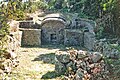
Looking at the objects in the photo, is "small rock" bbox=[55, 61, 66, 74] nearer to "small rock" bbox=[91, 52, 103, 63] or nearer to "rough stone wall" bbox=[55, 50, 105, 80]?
"rough stone wall" bbox=[55, 50, 105, 80]

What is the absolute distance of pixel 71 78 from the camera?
538 inches

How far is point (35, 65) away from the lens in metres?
17.5

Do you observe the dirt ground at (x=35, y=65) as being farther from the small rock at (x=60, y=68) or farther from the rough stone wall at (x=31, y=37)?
the rough stone wall at (x=31, y=37)

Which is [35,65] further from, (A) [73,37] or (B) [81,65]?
(A) [73,37]

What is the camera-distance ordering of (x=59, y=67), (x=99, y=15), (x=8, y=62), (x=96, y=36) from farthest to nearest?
(x=99, y=15)
(x=96, y=36)
(x=8, y=62)
(x=59, y=67)

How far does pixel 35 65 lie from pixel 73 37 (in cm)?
774

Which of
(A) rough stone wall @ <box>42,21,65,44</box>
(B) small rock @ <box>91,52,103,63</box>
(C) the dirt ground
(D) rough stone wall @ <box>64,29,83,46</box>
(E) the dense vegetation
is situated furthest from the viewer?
(A) rough stone wall @ <box>42,21,65,44</box>

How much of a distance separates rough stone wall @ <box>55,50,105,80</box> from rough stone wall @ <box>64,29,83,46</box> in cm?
937

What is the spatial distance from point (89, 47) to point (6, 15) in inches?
270

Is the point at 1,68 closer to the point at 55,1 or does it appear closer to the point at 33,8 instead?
the point at 33,8

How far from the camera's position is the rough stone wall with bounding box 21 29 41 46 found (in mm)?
24609

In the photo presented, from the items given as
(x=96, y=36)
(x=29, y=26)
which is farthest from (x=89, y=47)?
(x=29, y=26)

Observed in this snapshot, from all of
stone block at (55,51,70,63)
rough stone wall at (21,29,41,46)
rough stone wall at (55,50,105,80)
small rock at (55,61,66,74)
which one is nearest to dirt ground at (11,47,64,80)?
small rock at (55,61,66,74)

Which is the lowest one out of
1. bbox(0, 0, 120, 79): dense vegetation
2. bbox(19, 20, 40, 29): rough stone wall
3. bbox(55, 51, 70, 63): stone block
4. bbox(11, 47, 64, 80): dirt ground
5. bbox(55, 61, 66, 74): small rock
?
bbox(11, 47, 64, 80): dirt ground
